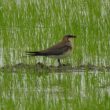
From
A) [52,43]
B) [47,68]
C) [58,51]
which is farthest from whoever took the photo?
[52,43]

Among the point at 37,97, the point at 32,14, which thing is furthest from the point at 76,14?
the point at 37,97

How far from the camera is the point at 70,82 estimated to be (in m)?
8.61

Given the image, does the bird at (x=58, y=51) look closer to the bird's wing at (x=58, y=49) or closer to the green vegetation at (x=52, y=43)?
the bird's wing at (x=58, y=49)

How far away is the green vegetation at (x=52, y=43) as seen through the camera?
7.69m

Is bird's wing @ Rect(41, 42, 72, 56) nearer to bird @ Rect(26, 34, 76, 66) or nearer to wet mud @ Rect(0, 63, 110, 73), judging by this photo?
bird @ Rect(26, 34, 76, 66)

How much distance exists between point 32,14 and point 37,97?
526 cm

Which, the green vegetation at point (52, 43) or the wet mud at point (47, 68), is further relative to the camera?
the wet mud at point (47, 68)

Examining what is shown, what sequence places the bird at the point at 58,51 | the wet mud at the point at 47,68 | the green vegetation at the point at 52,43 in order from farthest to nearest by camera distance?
the bird at the point at 58,51 < the wet mud at the point at 47,68 < the green vegetation at the point at 52,43

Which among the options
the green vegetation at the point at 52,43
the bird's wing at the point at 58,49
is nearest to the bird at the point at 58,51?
the bird's wing at the point at 58,49

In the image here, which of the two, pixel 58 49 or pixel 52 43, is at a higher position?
pixel 52 43

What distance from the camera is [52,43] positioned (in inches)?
451

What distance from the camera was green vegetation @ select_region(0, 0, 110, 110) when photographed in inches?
303

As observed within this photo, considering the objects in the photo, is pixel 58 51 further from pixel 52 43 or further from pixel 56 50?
pixel 52 43

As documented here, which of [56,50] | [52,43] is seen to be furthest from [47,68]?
[52,43]
